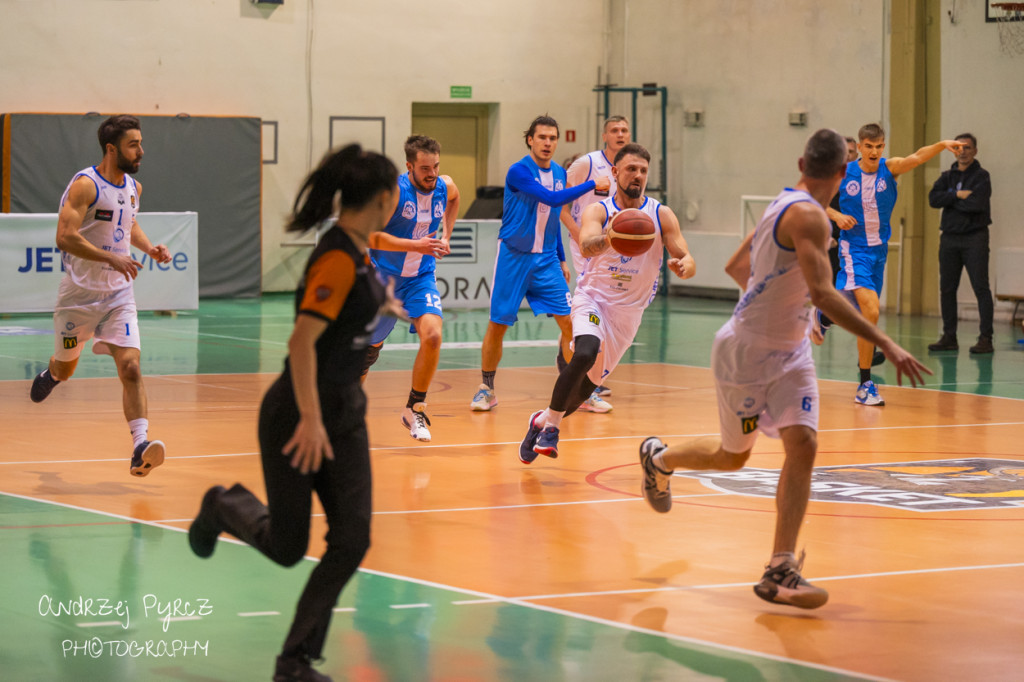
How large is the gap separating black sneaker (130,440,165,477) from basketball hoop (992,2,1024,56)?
14345mm

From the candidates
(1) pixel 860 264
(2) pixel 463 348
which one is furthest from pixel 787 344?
(2) pixel 463 348

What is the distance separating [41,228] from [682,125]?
11.2 metres

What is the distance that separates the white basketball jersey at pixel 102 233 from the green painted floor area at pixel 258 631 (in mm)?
2120

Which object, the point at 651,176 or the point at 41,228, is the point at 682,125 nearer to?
the point at 651,176

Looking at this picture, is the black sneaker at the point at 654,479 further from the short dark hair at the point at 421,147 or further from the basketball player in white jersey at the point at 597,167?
the basketball player in white jersey at the point at 597,167

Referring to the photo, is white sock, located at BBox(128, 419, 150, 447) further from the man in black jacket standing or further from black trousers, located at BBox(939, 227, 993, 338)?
black trousers, located at BBox(939, 227, 993, 338)

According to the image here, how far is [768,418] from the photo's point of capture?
602 centimetres

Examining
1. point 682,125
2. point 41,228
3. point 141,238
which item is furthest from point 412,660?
point 682,125

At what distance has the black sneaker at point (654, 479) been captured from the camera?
696cm

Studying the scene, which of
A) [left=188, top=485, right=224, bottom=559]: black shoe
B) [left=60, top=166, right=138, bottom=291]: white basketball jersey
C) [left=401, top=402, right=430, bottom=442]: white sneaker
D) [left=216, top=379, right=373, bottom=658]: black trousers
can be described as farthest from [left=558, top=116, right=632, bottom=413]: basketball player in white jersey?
[left=216, top=379, right=373, bottom=658]: black trousers

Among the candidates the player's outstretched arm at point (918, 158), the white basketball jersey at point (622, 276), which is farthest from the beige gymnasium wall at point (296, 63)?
the white basketball jersey at point (622, 276)

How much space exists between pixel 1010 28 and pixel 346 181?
16.5 metres

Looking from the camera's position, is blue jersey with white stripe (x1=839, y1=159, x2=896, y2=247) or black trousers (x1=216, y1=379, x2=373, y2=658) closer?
black trousers (x1=216, y1=379, x2=373, y2=658)

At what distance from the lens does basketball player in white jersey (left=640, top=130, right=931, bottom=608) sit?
5.68 metres
